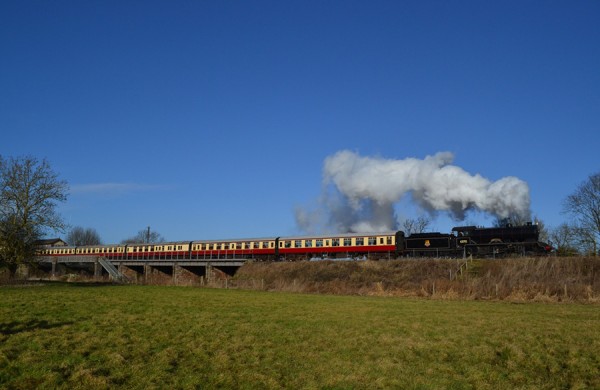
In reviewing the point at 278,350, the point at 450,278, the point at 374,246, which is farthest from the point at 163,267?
the point at 278,350

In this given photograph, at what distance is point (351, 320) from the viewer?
18.3 meters

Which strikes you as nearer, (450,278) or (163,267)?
(450,278)

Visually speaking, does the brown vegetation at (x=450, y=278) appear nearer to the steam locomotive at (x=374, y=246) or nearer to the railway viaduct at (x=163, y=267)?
the steam locomotive at (x=374, y=246)

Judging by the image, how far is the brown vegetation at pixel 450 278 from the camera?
31.5 metres

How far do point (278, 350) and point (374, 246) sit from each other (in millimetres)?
39601

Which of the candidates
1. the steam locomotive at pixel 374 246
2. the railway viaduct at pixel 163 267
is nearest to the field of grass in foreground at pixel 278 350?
the steam locomotive at pixel 374 246

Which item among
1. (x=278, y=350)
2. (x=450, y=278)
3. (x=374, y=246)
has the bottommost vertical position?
(x=278, y=350)

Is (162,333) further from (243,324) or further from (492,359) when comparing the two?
(492,359)

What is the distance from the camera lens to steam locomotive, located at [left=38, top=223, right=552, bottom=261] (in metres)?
44.3

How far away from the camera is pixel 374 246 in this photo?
50.8 metres

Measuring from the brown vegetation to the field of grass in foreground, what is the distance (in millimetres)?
13064

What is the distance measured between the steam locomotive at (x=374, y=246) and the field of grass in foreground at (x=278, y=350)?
26.8m

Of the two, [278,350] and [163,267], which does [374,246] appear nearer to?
[163,267]

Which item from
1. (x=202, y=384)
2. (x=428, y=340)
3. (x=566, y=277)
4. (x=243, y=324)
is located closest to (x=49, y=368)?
(x=202, y=384)
